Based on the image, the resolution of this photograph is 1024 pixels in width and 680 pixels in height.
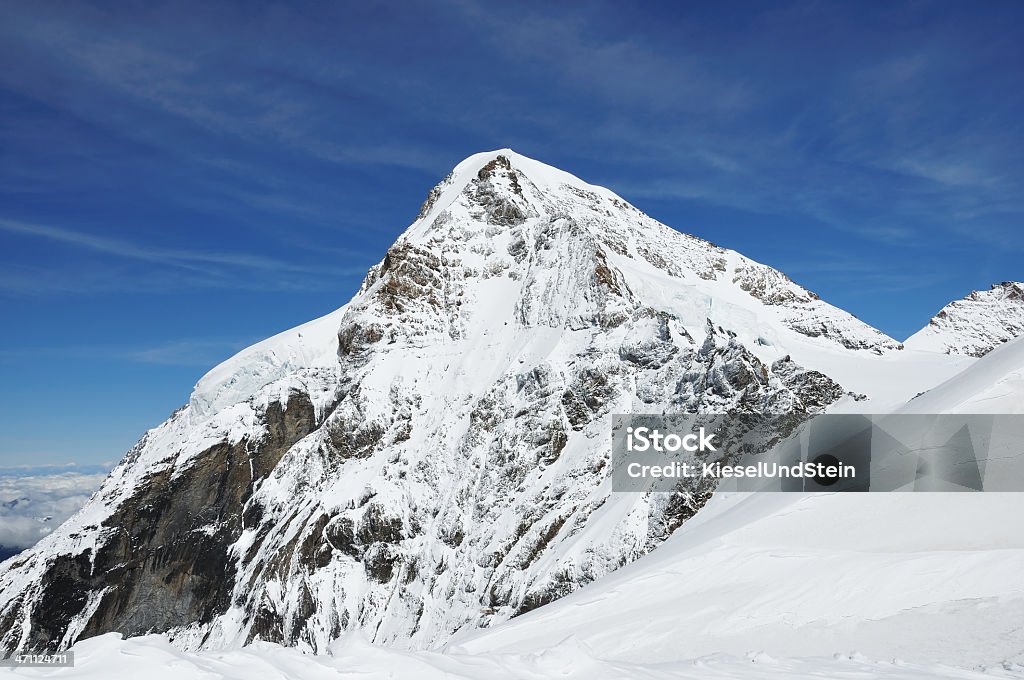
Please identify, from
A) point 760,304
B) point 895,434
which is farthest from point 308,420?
point 895,434

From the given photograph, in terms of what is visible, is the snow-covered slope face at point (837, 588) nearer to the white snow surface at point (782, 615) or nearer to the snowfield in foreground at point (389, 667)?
the white snow surface at point (782, 615)

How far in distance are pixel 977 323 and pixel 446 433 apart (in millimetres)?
68272

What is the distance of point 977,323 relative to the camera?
86375 mm

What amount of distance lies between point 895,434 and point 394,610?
39.0m

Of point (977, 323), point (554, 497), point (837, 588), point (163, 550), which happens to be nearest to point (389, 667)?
point (837, 588)

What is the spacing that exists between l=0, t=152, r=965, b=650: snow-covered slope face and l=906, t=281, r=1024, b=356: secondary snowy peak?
42.9 ft

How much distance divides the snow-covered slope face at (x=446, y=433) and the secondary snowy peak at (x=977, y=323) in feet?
42.9

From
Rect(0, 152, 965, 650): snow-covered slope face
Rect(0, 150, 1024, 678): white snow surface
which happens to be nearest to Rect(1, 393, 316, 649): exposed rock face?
Rect(0, 152, 965, 650): snow-covered slope face

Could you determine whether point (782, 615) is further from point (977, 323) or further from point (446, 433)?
point (977, 323)

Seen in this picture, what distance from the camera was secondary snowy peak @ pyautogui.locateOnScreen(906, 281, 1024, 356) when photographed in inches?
3204

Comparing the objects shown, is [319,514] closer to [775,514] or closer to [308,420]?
[308,420]

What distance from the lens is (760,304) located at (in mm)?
78062

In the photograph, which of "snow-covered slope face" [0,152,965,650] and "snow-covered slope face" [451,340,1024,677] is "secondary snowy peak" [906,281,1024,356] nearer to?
"snow-covered slope face" [0,152,965,650]

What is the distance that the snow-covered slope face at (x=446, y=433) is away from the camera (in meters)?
45.1
